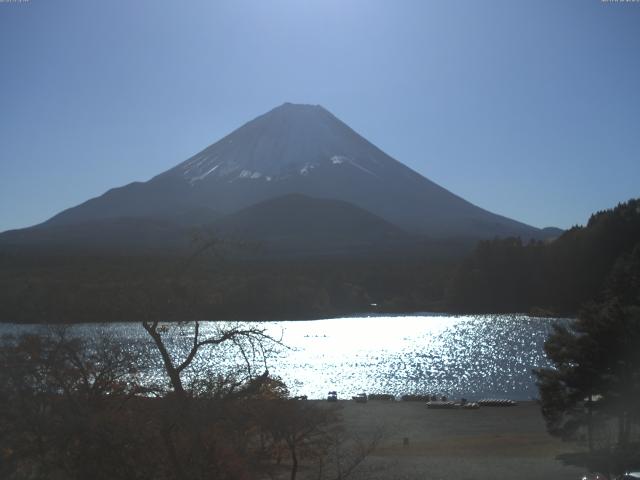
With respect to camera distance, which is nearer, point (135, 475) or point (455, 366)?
point (135, 475)

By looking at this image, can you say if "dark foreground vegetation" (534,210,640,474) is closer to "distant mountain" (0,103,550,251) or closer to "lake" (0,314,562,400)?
"lake" (0,314,562,400)

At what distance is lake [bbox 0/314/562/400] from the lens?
2947cm

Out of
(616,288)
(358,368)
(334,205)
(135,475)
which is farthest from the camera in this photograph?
(334,205)

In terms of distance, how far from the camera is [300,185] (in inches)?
5103

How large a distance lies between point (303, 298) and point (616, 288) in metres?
48.4

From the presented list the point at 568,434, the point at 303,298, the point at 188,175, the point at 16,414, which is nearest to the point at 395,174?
the point at 188,175

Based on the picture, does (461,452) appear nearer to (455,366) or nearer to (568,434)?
(568,434)

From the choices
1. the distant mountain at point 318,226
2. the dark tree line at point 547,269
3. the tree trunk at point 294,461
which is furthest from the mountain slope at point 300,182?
the tree trunk at point 294,461

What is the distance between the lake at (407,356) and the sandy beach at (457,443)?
11.2 feet

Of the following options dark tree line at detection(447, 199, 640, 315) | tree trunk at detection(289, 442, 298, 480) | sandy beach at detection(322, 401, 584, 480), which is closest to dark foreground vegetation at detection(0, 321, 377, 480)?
tree trunk at detection(289, 442, 298, 480)

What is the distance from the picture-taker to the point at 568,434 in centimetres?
1362

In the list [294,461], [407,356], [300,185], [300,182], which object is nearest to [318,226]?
[300,185]

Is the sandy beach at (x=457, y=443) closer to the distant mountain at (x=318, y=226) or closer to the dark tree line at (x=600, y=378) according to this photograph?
the dark tree line at (x=600, y=378)

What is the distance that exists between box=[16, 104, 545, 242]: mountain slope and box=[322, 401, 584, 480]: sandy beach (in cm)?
8903
